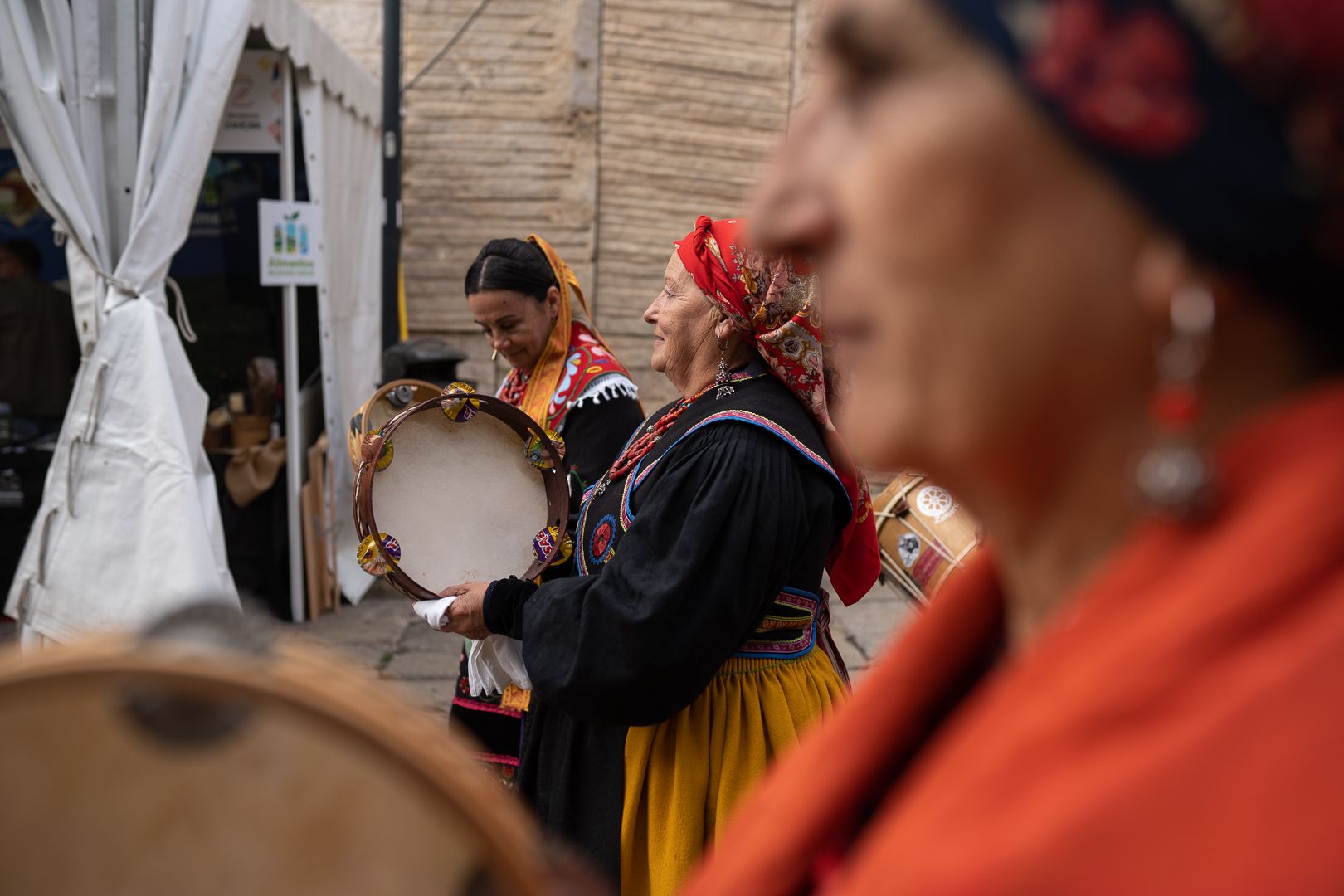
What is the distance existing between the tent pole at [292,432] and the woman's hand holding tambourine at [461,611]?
3.75 metres

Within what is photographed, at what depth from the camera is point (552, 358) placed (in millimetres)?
3824

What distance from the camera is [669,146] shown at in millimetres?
9180

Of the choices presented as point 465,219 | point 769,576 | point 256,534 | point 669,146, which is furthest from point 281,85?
point 769,576

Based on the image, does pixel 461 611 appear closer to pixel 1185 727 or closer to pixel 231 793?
pixel 231 793

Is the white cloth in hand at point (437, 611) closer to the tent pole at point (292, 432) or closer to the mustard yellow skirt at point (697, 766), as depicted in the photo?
the mustard yellow skirt at point (697, 766)

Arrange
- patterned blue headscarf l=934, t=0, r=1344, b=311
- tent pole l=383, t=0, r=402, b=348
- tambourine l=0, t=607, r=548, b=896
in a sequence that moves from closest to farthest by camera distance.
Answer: patterned blue headscarf l=934, t=0, r=1344, b=311 → tambourine l=0, t=607, r=548, b=896 → tent pole l=383, t=0, r=402, b=348

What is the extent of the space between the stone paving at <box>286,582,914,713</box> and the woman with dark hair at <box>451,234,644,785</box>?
5.93 feet

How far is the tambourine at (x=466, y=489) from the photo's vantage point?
2.93 metres

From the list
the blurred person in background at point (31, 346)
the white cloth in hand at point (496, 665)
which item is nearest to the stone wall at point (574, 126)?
the blurred person in background at point (31, 346)

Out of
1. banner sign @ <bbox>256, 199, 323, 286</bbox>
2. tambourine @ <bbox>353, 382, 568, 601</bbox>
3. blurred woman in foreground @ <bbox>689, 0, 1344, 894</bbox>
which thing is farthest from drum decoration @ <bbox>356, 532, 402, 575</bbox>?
banner sign @ <bbox>256, 199, 323, 286</bbox>

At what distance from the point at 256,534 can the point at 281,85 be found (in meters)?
2.32

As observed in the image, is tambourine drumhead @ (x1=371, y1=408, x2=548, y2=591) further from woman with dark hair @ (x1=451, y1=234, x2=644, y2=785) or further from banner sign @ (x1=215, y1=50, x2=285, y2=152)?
banner sign @ (x1=215, y1=50, x2=285, y2=152)

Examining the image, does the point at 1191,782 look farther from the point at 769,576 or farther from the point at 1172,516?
the point at 769,576

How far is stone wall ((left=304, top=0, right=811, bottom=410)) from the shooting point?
894 cm
